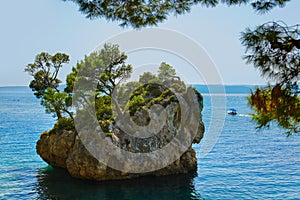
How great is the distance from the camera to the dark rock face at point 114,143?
25031 mm

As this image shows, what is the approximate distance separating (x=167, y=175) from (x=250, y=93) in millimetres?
19955

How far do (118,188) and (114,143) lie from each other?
3.49 meters

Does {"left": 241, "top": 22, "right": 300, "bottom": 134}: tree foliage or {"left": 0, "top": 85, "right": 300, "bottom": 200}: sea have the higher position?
{"left": 241, "top": 22, "right": 300, "bottom": 134}: tree foliage

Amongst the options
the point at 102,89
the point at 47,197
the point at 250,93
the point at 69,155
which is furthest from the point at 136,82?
the point at 250,93

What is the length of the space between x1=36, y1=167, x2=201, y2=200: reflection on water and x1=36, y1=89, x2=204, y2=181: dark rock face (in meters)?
0.65

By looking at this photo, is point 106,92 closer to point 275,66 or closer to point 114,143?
point 114,143

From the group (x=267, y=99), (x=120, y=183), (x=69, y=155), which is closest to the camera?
(x=267, y=99)

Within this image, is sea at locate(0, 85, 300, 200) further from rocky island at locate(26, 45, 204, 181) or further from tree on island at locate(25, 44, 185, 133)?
tree on island at locate(25, 44, 185, 133)

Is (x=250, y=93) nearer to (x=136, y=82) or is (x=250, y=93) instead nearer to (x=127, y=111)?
(x=127, y=111)

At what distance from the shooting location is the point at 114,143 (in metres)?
25.3

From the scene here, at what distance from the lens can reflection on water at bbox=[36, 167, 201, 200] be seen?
2278 cm

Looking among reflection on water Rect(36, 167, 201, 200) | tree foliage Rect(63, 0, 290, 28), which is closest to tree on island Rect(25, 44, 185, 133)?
reflection on water Rect(36, 167, 201, 200)

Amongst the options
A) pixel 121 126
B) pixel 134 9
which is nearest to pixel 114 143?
pixel 121 126

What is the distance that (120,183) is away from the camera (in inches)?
988
